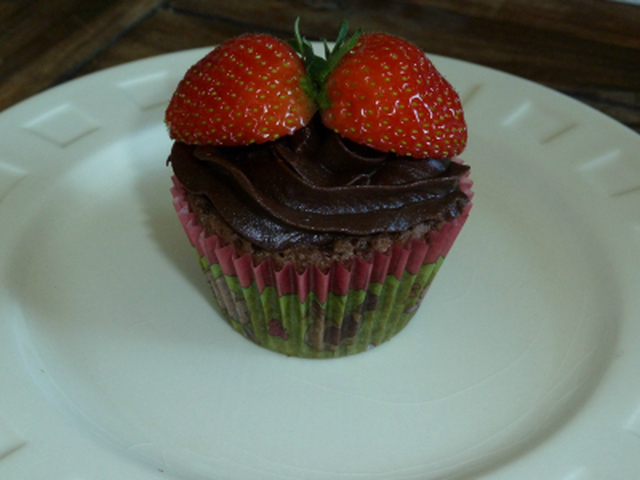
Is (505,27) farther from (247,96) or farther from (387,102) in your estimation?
(247,96)

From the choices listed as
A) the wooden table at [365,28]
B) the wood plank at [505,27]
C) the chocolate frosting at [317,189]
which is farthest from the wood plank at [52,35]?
the chocolate frosting at [317,189]

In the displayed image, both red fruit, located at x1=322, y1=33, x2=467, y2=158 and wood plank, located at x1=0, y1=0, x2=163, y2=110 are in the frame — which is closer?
red fruit, located at x1=322, y1=33, x2=467, y2=158

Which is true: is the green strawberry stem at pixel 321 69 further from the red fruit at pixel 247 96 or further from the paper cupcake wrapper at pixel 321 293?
the paper cupcake wrapper at pixel 321 293

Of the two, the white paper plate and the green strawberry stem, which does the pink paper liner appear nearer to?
the white paper plate

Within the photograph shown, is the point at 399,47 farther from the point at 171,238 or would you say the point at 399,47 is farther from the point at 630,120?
the point at 630,120

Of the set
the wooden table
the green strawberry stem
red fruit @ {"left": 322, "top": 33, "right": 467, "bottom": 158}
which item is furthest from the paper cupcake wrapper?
the wooden table

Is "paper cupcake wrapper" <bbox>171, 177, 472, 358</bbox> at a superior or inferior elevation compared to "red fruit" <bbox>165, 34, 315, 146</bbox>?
inferior

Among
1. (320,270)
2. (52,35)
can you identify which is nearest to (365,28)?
(52,35)
